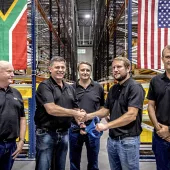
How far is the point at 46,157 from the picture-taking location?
391cm

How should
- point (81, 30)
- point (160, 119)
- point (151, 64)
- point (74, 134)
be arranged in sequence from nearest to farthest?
1. point (160, 119)
2. point (74, 134)
3. point (151, 64)
4. point (81, 30)

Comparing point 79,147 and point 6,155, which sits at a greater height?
point 6,155

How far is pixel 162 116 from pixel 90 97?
64.6 inches

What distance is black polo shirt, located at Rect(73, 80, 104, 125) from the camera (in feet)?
15.9

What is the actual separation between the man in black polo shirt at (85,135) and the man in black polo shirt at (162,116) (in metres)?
1.45

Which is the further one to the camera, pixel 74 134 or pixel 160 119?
pixel 74 134

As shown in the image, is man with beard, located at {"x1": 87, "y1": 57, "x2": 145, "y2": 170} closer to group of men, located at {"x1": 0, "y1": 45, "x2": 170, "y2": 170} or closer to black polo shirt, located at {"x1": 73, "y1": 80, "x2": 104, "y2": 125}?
group of men, located at {"x1": 0, "y1": 45, "x2": 170, "y2": 170}

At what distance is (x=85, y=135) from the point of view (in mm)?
4773

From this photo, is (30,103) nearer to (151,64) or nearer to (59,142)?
(59,142)

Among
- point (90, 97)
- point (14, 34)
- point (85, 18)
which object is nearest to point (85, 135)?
point (90, 97)

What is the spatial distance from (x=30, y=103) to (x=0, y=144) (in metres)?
2.56

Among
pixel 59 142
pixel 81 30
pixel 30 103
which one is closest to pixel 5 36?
pixel 30 103

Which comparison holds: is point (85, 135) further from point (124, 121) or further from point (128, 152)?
point (124, 121)

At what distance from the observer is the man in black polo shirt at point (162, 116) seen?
3.45 m
